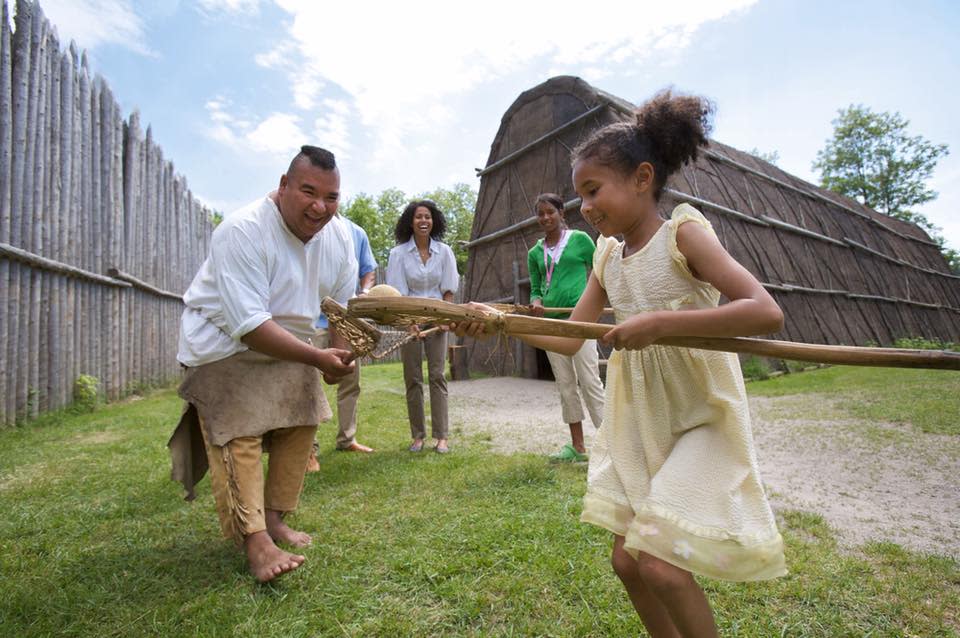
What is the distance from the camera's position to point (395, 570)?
2.28 m

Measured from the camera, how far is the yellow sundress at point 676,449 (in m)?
1.35

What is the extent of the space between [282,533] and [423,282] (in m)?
2.68

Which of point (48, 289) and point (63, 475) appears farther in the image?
point (48, 289)

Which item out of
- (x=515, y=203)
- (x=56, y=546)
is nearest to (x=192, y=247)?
(x=515, y=203)

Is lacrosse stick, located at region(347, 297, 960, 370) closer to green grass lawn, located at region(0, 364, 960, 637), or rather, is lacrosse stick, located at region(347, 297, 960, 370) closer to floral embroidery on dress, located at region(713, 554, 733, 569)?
floral embroidery on dress, located at region(713, 554, 733, 569)

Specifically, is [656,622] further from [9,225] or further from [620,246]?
[9,225]

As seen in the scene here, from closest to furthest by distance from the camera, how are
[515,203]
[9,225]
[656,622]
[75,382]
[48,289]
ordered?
[656,622], [9,225], [48,289], [75,382], [515,203]

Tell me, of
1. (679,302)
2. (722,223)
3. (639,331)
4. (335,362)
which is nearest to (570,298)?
(335,362)

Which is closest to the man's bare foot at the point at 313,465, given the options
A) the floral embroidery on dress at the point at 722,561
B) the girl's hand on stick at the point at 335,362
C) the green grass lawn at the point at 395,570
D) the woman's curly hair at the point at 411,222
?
the green grass lawn at the point at 395,570

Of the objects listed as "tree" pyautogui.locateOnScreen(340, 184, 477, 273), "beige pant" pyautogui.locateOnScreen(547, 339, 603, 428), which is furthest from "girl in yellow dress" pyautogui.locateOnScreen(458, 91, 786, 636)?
"tree" pyautogui.locateOnScreen(340, 184, 477, 273)

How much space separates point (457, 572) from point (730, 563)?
1.29 meters

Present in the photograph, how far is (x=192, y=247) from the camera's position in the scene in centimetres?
1160

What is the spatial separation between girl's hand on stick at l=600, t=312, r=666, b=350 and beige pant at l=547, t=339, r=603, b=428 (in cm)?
258

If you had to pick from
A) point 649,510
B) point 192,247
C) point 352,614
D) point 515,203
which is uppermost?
point 515,203
